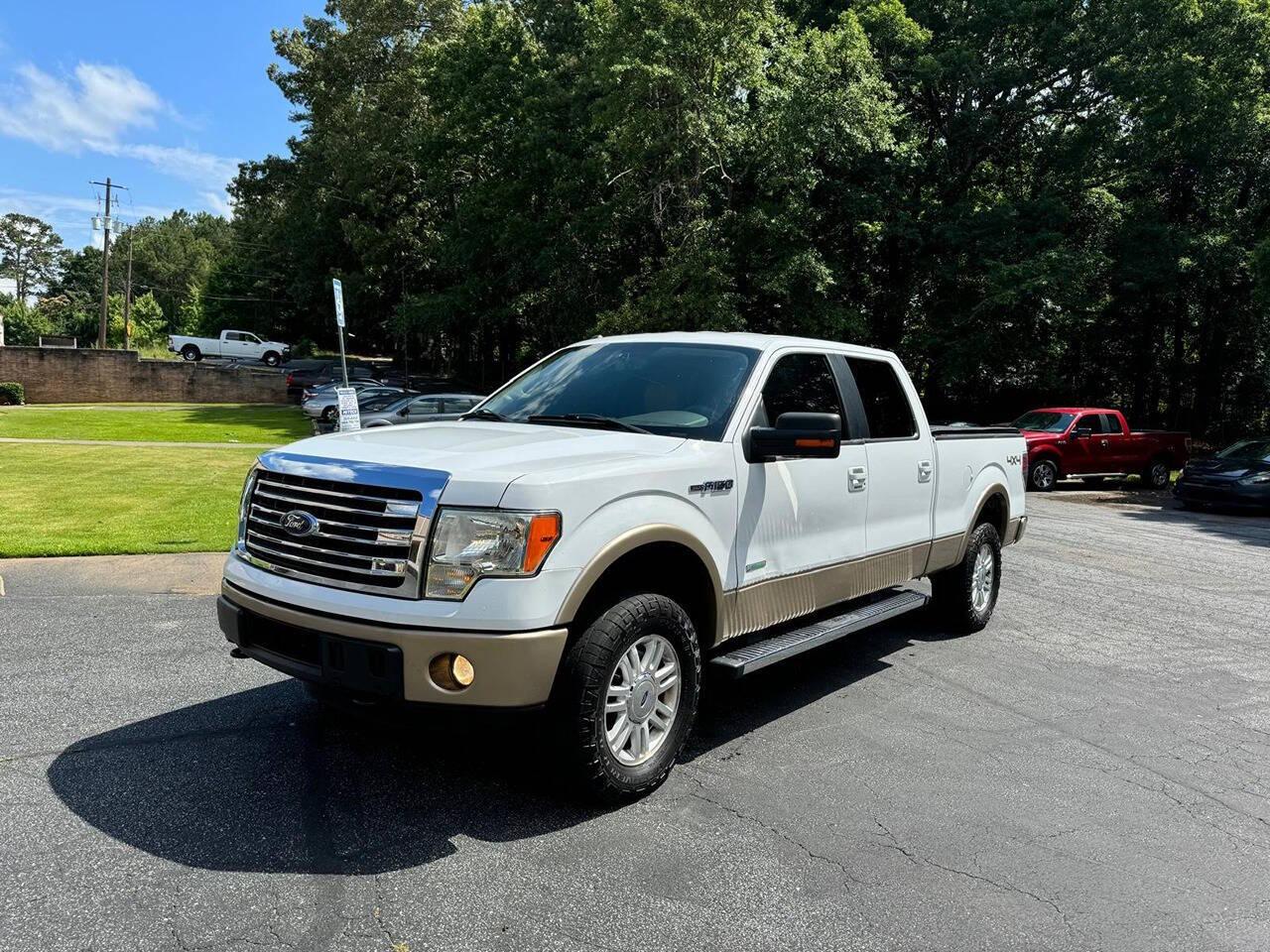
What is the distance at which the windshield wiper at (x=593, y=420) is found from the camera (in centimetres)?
441

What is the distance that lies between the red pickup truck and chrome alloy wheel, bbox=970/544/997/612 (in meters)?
13.5

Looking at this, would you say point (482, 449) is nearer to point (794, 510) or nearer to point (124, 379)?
point (794, 510)

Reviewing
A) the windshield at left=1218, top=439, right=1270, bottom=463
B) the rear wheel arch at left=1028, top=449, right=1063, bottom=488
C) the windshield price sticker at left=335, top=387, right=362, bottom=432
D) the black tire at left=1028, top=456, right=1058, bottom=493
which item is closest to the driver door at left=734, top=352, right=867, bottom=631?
the windshield price sticker at left=335, top=387, right=362, bottom=432

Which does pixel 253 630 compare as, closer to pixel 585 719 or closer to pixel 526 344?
pixel 585 719

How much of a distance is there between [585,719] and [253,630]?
1467mm

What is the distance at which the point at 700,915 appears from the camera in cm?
302

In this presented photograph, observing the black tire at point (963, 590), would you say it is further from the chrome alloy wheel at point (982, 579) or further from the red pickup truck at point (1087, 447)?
the red pickup truck at point (1087, 447)

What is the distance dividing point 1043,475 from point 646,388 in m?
17.7

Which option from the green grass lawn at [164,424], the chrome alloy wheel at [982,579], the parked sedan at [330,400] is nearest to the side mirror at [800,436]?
the chrome alloy wheel at [982,579]

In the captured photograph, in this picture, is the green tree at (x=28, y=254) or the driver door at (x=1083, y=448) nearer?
the driver door at (x=1083, y=448)

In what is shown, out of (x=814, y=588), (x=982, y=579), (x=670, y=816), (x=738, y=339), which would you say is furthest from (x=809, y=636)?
(x=982, y=579)

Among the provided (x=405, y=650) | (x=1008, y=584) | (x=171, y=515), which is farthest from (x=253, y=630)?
(x=171, y=515)

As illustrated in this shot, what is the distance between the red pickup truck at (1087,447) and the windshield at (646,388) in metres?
16.5

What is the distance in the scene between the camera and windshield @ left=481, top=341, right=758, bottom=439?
14.8ft
